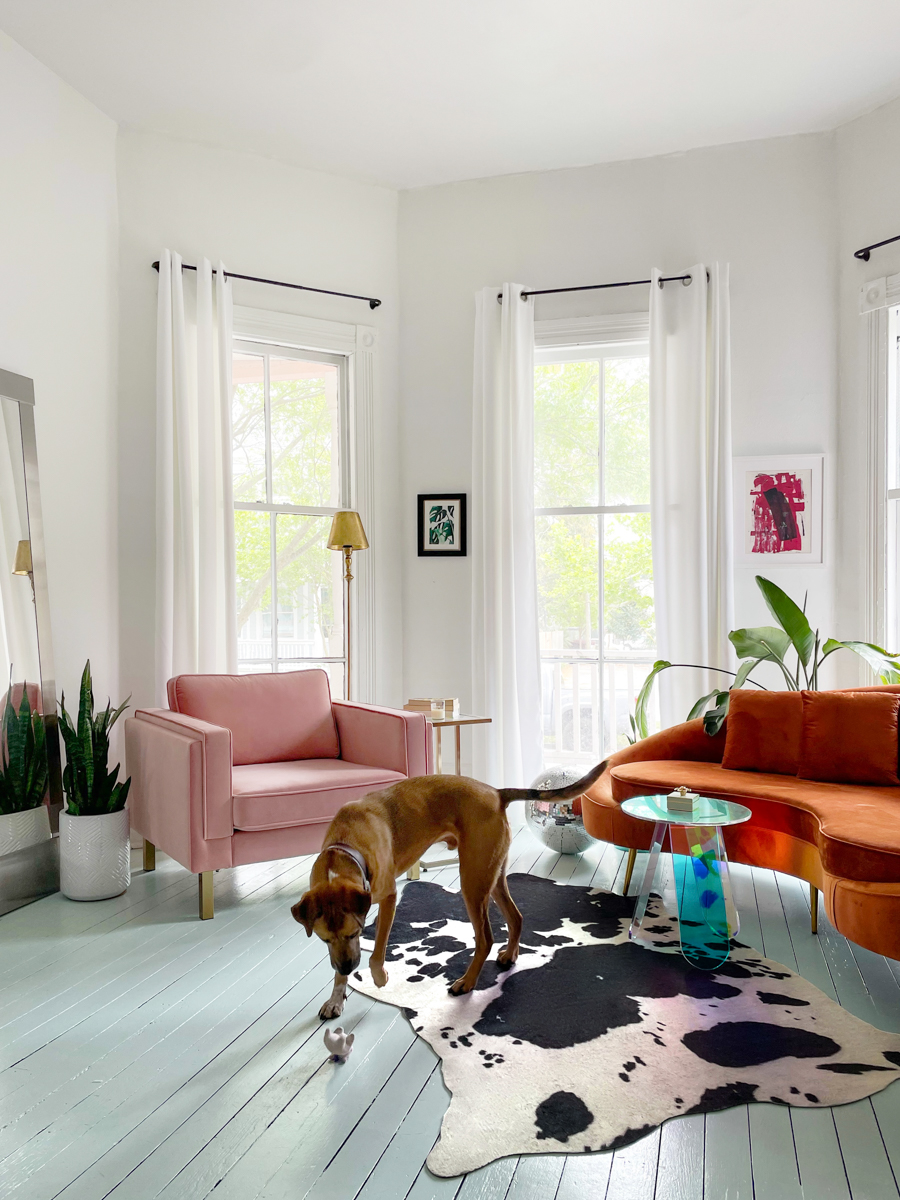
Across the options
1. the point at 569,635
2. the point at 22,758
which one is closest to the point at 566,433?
the point at 569,635

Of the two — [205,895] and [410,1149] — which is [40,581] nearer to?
[205,895]

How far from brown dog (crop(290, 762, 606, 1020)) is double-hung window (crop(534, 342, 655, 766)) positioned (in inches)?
82.7

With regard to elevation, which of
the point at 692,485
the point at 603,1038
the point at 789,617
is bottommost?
the point at 603,1038

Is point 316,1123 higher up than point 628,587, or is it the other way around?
point 628,587

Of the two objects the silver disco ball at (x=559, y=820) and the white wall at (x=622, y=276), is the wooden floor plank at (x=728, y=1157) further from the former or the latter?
the white wall at (x=622, y=276)

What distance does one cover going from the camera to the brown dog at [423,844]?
201 centimetres

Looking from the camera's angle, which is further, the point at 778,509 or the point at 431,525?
the point at 431,525

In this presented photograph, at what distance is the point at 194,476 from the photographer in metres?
4.05

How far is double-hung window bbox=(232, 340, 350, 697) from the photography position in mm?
4352

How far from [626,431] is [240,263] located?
6.93ft

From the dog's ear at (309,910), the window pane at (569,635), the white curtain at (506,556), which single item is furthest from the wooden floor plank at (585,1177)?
the window pane at (569,635)

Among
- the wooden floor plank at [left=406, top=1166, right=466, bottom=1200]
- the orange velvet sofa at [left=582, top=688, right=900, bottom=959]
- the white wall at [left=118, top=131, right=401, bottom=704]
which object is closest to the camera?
the wooden floor plank at [left=406, top=1166, right=466, bottom=1200]

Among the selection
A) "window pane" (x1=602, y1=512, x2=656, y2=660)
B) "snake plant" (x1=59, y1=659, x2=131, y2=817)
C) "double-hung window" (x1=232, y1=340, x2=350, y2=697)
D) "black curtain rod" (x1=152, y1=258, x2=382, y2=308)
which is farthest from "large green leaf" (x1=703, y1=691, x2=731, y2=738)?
"black curtain rod" (x1=152, y1=258, x2=382, y2=308)

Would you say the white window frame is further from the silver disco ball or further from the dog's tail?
the dog's tail
